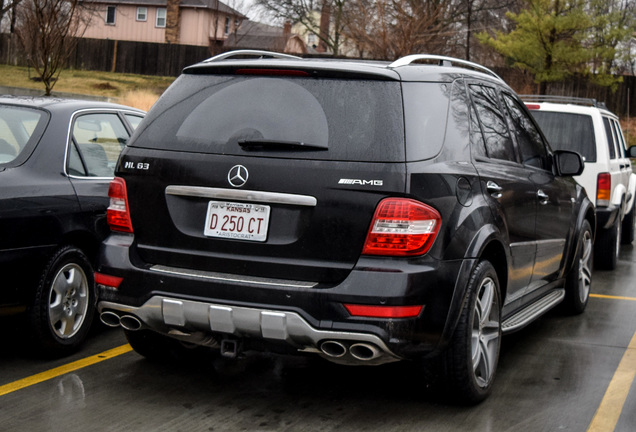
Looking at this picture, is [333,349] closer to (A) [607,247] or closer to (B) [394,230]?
(B) [394,230]

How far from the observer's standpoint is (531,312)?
5.84 metres

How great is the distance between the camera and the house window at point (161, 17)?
217 feet

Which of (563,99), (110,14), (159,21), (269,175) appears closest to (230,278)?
(269,175)

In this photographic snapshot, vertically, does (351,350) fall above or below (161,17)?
below

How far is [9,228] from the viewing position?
5.06m

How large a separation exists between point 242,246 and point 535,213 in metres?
2.43

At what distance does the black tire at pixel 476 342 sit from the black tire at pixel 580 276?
232 cm

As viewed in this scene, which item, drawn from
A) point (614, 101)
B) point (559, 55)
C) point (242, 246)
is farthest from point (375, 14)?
point (242, 246)

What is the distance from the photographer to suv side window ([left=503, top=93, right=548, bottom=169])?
5891 millimetres

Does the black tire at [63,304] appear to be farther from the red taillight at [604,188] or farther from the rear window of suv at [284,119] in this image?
the red taillight at [604,188]

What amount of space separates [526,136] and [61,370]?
349 centimetres

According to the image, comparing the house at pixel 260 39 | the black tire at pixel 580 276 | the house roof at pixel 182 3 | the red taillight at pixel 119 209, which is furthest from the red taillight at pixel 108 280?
the house at pixel 260 39

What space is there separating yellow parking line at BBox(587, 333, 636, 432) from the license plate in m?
1.99

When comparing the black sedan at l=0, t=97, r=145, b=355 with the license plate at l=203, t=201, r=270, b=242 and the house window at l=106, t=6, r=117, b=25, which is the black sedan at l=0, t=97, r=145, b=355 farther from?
the house window at l=106, t=6, r=117, b=25
